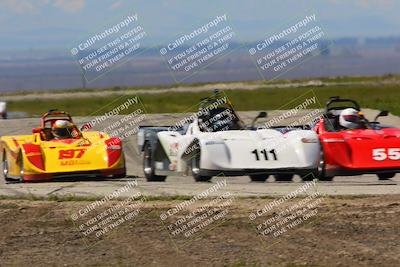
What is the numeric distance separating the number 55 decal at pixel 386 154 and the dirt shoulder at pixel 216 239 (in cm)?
435

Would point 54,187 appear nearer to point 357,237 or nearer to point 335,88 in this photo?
point 357,237

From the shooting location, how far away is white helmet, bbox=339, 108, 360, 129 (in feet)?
68.0

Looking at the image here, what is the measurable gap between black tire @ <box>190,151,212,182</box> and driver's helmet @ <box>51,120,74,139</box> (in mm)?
4085

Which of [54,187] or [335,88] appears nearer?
[54,187]

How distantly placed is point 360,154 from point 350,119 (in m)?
1.47

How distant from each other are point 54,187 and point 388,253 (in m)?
→ 8.01

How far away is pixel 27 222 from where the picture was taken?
46.2 ft

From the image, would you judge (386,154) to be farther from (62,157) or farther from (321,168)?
(62,157)

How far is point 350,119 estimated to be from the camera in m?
20.8

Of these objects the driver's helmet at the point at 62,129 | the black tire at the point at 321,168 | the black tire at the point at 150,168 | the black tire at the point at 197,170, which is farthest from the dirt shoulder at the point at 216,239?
the driver's helmet at the point at 62,129

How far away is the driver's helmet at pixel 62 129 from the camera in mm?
22359

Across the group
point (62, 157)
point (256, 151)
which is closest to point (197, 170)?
point (256, 151)

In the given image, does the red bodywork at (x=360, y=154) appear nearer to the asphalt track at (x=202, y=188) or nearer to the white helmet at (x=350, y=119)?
the asphalt track at (x=202, y=188)

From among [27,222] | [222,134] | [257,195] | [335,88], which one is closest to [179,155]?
[222,134]
